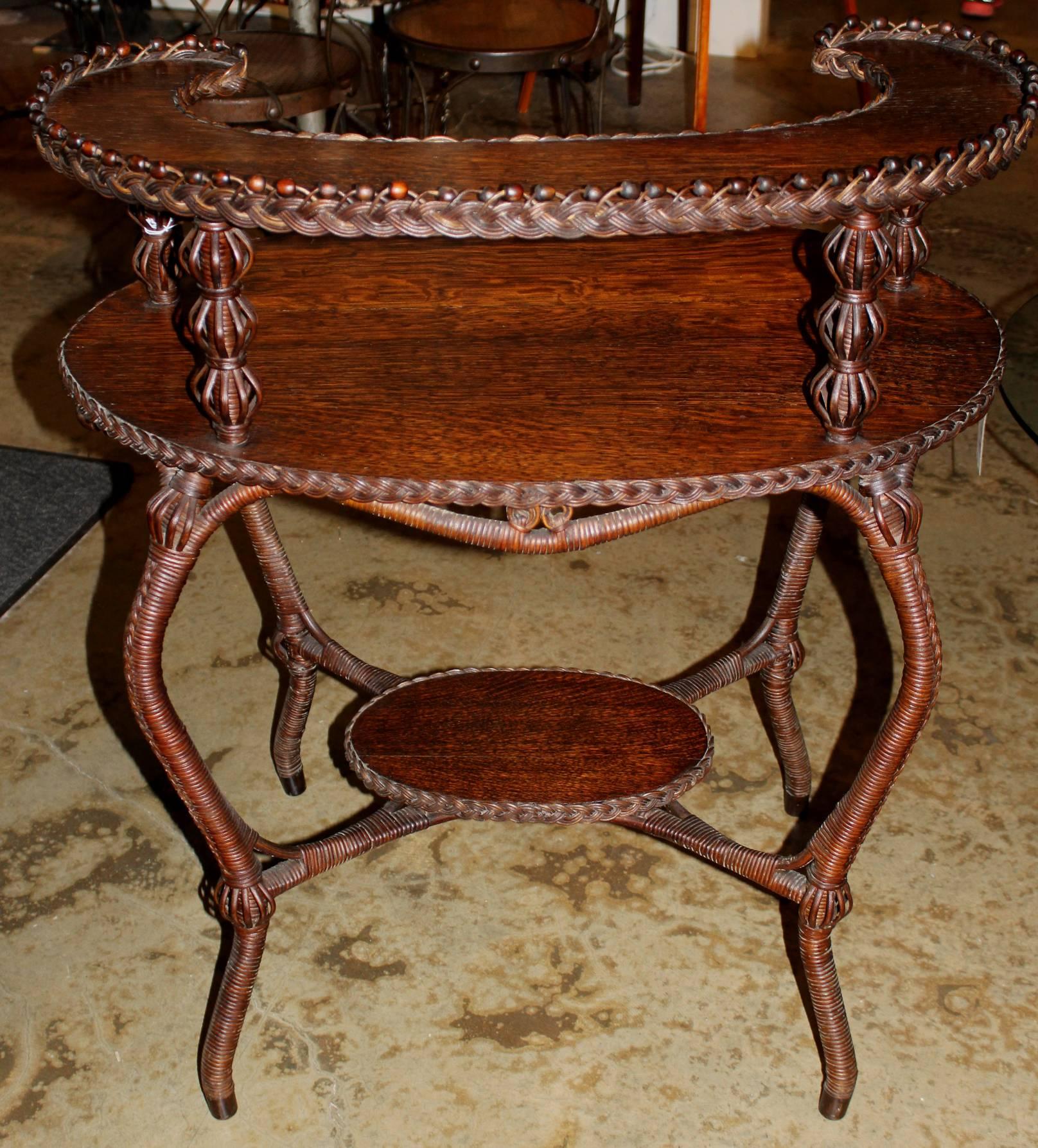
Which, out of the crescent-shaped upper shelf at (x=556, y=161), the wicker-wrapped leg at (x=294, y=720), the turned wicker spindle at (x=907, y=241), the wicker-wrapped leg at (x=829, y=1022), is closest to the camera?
the crescent-shaped upper shelf at (x=556, y=161)

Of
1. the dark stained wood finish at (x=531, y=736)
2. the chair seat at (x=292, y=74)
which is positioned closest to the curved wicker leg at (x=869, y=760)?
the dark stained wood finish at (x=531, y=736)

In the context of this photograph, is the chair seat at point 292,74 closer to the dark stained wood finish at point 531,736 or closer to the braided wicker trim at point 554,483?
the dark stained wood finish at point 531,736

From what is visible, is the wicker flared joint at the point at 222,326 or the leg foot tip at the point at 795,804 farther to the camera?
the leg foot tip at the point at 795,804

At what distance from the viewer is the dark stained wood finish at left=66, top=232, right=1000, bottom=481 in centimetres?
131

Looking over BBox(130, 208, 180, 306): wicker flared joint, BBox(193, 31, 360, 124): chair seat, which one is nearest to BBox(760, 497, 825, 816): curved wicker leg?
BBox(130, 208, 180, 306): wicker flared joint

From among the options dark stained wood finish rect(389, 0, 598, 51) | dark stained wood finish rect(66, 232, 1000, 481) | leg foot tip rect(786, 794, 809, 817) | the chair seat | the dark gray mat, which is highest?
dark stained wood finish rect(66, 232, 1000, 481)

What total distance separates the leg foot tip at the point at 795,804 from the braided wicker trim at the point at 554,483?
1003mm

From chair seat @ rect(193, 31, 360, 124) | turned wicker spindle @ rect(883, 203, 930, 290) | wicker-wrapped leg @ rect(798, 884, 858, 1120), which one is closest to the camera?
turned wicker spindle @ rect(883, 203, 930, 290)

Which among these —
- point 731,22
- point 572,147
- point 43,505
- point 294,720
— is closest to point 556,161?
point 572,147

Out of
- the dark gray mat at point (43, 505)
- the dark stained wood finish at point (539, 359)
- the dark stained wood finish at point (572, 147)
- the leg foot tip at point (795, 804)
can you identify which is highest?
the dark stained wood finish at point (572, 147)

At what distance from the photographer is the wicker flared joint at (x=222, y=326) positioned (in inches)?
47.4

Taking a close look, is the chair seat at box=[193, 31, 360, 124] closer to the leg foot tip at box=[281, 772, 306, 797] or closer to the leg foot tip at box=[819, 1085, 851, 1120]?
the leg foot tip at box=[281, 772, 306, 797]

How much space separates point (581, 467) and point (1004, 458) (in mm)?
2221

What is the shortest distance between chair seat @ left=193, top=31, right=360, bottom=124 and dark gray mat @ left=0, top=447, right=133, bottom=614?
0.88 meters
